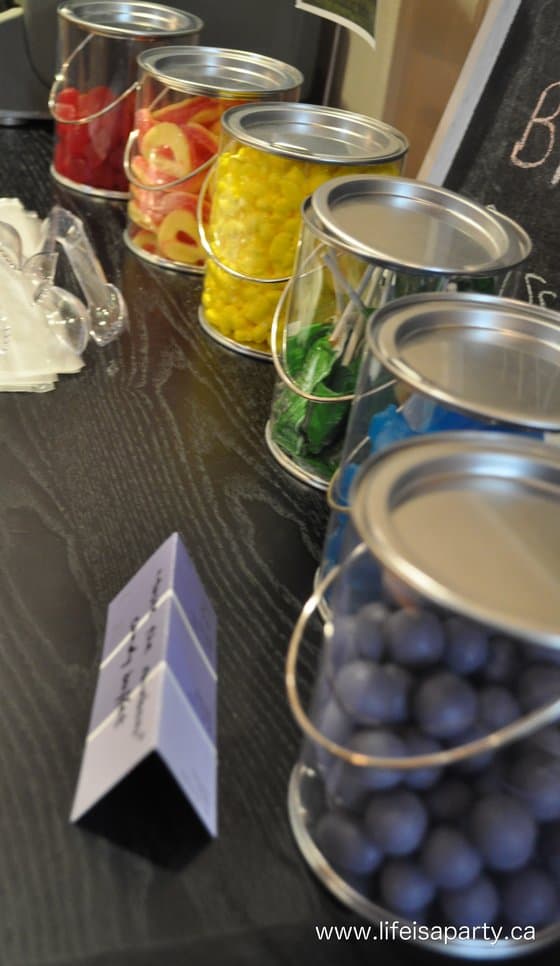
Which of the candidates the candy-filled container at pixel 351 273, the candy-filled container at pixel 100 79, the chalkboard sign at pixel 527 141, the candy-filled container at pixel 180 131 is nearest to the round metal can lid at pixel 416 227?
the candy-filled container at pixel 351 273

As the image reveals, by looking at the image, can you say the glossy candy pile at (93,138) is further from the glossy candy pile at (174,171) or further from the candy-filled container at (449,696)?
the candy-filled container at (449,696)

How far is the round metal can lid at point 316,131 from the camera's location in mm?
789

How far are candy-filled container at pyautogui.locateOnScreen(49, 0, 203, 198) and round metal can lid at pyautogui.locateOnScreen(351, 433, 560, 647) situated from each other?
0.78 m

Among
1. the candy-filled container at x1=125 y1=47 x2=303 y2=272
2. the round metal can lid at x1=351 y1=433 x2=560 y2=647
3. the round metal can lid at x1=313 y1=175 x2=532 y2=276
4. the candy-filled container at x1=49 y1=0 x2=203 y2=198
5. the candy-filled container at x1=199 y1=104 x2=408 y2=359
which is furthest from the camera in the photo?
the candy-filled container at x1=49 y1=0 x2=203 y2=198

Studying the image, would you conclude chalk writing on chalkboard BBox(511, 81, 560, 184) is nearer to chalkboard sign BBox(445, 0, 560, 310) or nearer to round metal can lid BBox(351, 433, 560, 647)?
chalkboard sign BBox(445, 0, 560, 310)

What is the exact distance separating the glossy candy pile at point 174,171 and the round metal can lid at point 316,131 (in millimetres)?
81

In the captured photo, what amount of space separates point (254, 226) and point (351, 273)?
0.64 feet

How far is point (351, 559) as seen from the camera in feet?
1.33

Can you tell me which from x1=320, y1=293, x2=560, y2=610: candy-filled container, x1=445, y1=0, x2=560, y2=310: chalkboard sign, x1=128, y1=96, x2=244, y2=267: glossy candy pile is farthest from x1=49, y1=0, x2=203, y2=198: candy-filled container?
x1=320, y1=293, x2=560, y2=610: candy-filled container

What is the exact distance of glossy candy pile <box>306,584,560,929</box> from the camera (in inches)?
14.5

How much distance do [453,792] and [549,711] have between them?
0.06 meters

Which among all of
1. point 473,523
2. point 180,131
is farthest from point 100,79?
point 473,523

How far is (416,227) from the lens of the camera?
2.17 ft

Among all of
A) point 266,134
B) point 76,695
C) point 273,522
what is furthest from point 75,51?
point 76,695
